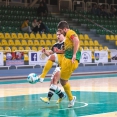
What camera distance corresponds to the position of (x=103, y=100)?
12688 mm

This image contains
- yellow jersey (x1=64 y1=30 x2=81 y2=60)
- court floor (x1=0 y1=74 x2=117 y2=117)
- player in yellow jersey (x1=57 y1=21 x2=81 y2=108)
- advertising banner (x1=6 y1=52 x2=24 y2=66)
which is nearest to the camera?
court floor (x1=0 y1=74 x2=117 y2=117)

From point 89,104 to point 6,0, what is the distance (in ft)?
76.9

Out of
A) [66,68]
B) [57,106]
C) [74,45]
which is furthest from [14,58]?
[74,45]

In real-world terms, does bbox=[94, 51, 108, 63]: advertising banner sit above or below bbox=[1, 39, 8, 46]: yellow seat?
below

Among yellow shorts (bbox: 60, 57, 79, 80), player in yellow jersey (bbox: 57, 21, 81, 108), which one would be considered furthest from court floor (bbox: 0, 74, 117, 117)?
yellow shorts (bbox: 60, 57, 79, 80)

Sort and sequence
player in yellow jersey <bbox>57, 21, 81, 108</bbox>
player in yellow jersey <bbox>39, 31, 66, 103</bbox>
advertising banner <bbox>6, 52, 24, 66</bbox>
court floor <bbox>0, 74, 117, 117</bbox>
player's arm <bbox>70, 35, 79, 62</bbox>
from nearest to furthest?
1. court floor <bbox>0, 74, 117, 117</bbox>
2. player's arm <bbox>70, 35, 79, 62</bbox>
3. player in yellow jersey <bbox>57, 21, 81, 108</bbox>
4. player in yellow jersey <bbox>39, 31, 66, 103</bbox>
5. advertising banner <bbox>6, 52, 24, 66</bbox>

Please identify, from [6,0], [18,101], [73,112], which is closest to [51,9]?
[6,0]

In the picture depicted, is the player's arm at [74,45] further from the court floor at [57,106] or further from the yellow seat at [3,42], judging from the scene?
the yellow seat at [3,42]

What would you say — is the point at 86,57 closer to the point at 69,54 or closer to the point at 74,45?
the point at 69,54

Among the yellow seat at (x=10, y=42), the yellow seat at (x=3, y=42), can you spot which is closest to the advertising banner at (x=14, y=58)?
the yellow seat at (x=3, y=42)

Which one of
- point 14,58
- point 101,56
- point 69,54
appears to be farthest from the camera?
point 101,56

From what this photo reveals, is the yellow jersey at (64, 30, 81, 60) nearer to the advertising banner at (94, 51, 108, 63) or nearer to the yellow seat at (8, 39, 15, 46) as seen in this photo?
the yellow seat at (8, 39, 15, 46)

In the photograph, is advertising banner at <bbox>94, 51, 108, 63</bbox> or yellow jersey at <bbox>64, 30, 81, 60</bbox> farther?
advertising banner at <bbox>94, 51, 108, 63</bbox>

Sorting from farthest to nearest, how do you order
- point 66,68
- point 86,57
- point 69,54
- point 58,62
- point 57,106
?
point 86,57 → point 58,62 → point 57,106 → point 69,54 → point 66,68
